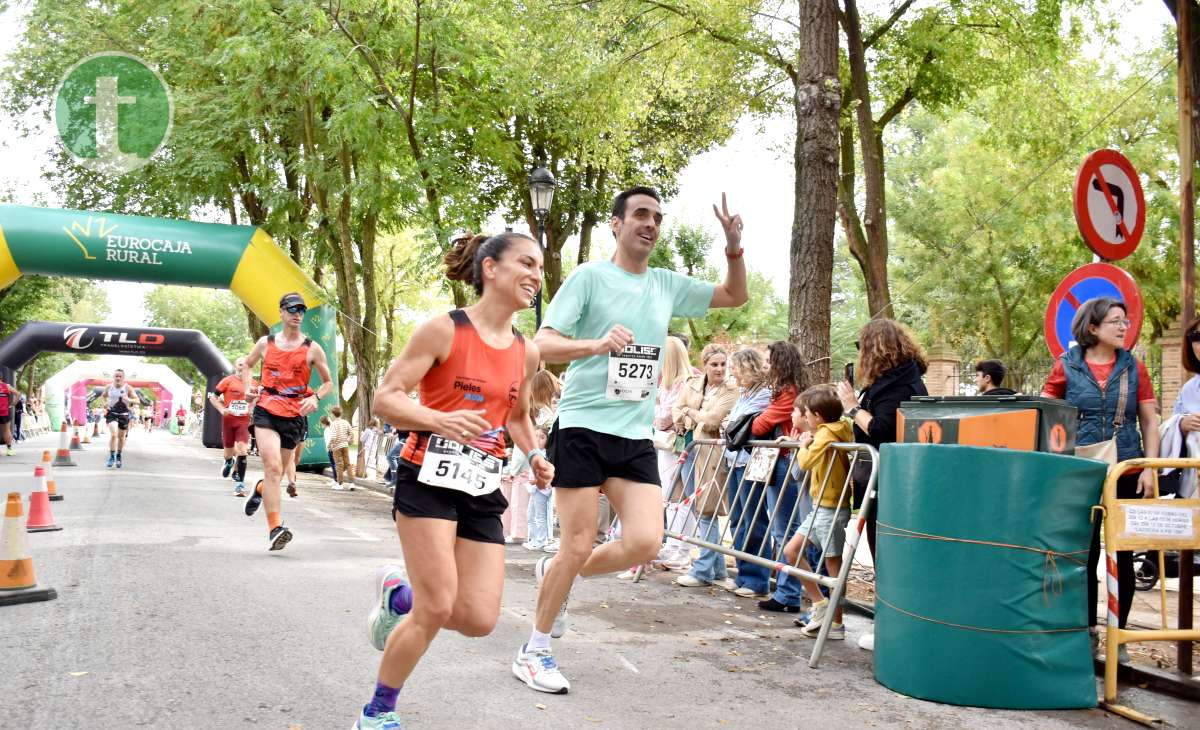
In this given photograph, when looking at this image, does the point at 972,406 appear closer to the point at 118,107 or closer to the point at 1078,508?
the point at 1078,508

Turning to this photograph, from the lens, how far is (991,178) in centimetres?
3222

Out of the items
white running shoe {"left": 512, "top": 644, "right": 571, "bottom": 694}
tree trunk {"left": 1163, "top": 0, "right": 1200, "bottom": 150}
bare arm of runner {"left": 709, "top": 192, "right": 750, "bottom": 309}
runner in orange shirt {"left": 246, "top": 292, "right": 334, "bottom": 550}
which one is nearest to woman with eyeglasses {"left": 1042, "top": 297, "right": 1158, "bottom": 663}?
bare arm of runner {"left": 709, "top": 192, "right": 750, "bottom": 309}

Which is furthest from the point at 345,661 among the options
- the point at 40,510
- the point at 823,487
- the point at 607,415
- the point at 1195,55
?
the point at 1195,55

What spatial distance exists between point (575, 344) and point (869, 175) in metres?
13.0

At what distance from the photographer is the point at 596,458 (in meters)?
4.93

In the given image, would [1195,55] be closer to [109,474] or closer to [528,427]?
[528,427]

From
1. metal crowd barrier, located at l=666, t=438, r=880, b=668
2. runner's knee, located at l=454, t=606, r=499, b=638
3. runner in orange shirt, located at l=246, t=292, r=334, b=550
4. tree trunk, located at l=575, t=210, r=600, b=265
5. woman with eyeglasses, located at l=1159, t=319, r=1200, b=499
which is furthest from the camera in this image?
tree trunk, located at l=575, t=210, r=600, b=265

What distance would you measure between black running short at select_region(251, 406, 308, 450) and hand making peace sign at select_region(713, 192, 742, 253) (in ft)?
18.3

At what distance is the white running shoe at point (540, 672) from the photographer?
4.72 m

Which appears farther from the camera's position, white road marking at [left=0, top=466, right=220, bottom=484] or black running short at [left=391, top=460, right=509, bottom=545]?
white road marking at [left=0, top=466, right=220, bottom=484]

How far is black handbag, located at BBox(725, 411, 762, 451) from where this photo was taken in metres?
7.85

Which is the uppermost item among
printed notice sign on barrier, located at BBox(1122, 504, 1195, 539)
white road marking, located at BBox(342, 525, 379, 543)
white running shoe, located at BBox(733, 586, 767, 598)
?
printed notice sign on barrier, located at BBox(1122, 504, 1195, 539)

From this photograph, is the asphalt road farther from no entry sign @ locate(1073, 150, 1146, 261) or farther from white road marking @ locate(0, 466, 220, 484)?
white road marking @ locate(0, 466, 220, 484)

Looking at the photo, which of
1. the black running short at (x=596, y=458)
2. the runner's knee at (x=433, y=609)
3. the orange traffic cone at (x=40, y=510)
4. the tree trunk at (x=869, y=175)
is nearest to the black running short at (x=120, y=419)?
the orange traffic cone at (x=40, y=510)
